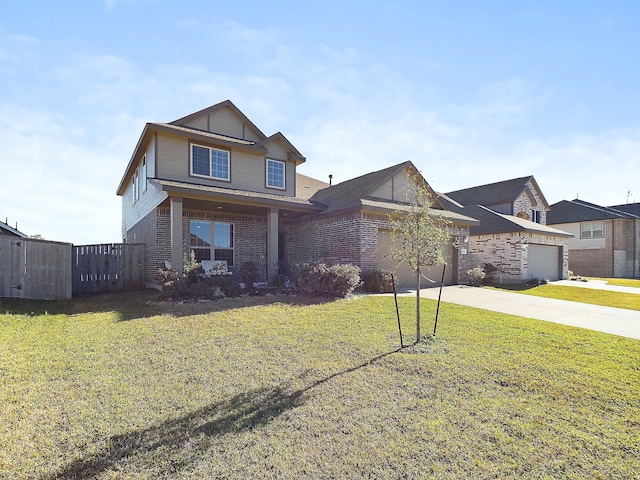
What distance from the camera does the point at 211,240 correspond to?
14164 mm

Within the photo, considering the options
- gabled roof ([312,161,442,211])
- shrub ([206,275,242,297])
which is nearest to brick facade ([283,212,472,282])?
gabled roof ([312,161,442,211])

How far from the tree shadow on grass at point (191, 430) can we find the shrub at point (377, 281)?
27.0ft

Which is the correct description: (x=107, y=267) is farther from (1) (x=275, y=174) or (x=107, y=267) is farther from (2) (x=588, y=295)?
(2) (x=588, y=295)

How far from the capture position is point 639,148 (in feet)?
40.7

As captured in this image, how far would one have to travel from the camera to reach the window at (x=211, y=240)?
543 inches

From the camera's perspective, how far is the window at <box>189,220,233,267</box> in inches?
543

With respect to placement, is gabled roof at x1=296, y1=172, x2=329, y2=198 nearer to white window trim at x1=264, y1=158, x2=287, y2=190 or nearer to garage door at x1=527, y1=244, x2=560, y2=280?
white window trim at x1=264, y1=158, x2=287, y2=190

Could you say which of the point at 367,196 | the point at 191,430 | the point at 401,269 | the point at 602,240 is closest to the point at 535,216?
the point at 602,240

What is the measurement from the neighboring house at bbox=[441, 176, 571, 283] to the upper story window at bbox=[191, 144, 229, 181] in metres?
13.4

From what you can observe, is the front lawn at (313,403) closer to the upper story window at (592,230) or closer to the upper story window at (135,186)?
the upper story window at (135,186)

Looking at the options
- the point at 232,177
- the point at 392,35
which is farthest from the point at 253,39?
the point at 232,177

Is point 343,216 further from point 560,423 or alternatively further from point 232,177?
point 560,423

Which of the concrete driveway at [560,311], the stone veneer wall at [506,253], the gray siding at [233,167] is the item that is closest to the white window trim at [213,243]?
the gray siding at [233,167]

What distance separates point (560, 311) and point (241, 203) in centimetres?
1085
